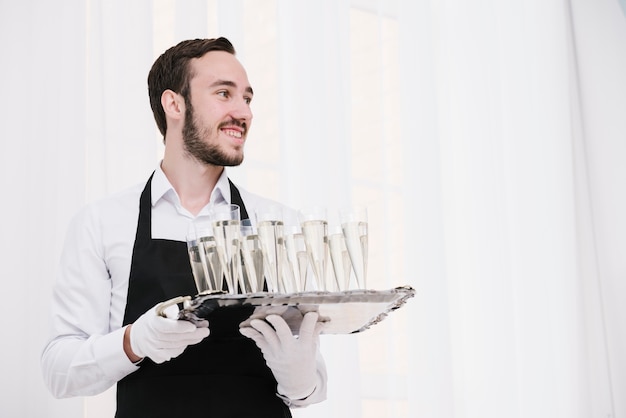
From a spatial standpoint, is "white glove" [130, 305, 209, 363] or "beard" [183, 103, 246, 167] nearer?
"white glove" [130, 305, 209, 363]

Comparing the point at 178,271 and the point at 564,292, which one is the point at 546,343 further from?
the point at 178,271

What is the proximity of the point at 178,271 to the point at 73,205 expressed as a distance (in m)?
0.51

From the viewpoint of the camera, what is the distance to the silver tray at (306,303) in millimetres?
1078

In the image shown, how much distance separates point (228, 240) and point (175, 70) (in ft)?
1.98

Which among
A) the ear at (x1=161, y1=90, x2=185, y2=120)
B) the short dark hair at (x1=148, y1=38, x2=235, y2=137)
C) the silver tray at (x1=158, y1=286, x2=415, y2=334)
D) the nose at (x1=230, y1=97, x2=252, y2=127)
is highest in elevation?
the short dark hair at (x1=148, y1=38, x2=235, y2=137)

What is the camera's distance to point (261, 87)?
2.24m

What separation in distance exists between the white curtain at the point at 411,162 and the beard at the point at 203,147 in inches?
14.7

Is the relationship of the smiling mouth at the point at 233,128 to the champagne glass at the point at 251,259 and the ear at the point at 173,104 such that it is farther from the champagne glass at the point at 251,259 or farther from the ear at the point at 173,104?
the champagne glass at the point at 251,259

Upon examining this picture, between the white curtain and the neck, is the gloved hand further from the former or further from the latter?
the white curtain

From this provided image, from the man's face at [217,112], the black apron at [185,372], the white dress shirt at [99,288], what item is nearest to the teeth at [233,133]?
the man's face at [217,112]

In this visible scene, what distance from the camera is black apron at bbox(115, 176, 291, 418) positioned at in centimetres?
133

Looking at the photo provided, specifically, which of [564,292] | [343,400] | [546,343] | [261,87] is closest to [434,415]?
[343,400]

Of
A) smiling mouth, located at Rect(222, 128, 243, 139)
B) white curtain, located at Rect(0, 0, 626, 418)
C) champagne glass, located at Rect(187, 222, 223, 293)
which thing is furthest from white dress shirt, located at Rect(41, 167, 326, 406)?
white curtain, located at Rect(0, 0, 626, 418)

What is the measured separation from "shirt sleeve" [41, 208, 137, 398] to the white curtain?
334 millimetres
